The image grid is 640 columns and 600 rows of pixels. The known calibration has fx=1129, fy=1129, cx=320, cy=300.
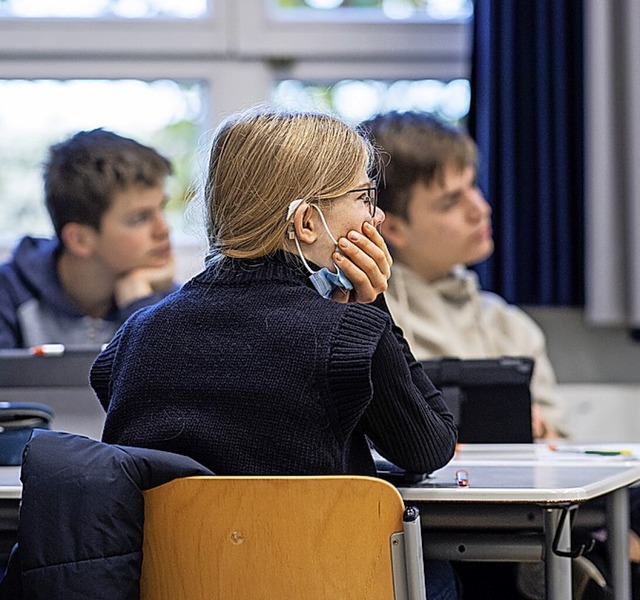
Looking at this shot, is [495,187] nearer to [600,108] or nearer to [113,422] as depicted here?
[600,108]

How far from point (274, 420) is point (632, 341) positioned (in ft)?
7.03

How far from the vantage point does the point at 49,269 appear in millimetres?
2744

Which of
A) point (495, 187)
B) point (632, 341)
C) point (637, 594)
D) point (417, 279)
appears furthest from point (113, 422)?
point (632, 341)

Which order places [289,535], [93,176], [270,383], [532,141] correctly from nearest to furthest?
[289,535] → [270,383] → [93,176] → [532,141]

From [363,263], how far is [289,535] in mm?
444

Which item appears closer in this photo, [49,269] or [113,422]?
[113,422]

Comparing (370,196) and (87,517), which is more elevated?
(370,196)

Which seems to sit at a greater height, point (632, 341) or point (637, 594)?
point (632, 341)

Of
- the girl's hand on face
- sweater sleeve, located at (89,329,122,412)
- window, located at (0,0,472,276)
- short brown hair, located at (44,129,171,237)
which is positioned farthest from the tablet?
window, located at (0,0,472,276)

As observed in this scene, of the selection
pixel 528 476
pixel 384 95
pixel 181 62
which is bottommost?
pixel 528 476

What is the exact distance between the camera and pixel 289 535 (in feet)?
4.25

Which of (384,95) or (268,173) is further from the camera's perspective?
(384,95)

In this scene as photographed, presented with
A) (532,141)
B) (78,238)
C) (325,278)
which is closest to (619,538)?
(325,278)

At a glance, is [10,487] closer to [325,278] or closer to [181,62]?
[325,278]
